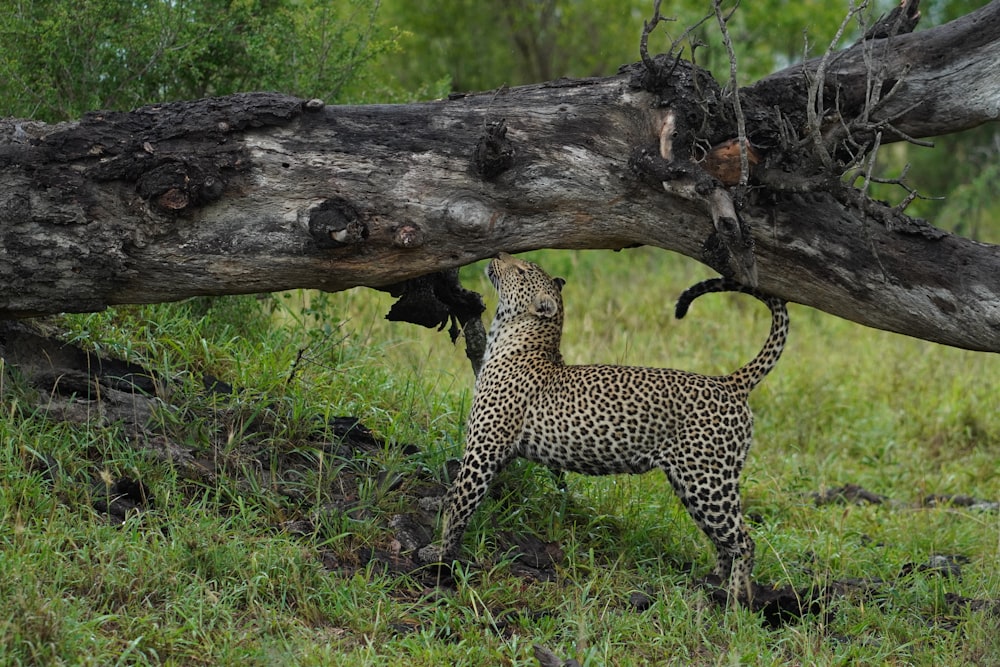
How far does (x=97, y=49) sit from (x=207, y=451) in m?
2.74

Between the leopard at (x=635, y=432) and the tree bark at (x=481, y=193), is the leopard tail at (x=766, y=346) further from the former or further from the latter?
the tree bark at (x=481, y=193)

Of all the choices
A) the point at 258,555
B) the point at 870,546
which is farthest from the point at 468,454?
the point at 870,546

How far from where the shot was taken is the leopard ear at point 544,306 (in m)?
6.42

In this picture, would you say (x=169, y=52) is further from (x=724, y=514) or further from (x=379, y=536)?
(x=724, y=514)

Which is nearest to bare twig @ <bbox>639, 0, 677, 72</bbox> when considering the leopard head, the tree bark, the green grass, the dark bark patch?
the tree bark

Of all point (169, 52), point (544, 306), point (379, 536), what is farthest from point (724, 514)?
point (169, 52)

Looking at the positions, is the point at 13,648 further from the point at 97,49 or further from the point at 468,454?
the point at 97,49

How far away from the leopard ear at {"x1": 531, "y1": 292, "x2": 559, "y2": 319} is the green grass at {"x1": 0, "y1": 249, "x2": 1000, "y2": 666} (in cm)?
87

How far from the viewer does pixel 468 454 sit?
19.2 feet

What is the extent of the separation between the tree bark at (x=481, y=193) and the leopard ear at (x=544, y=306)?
2.37 feet

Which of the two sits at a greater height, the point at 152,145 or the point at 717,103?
the point at 717,103

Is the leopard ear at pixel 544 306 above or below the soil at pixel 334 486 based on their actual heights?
above

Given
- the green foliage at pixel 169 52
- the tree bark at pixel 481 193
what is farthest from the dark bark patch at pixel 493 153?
the green foliage at pixel 169 52

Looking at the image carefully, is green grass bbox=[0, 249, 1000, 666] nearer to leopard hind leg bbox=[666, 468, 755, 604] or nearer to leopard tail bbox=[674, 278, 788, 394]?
leopard hind leg bbox=[666, 468, 755, 604]
